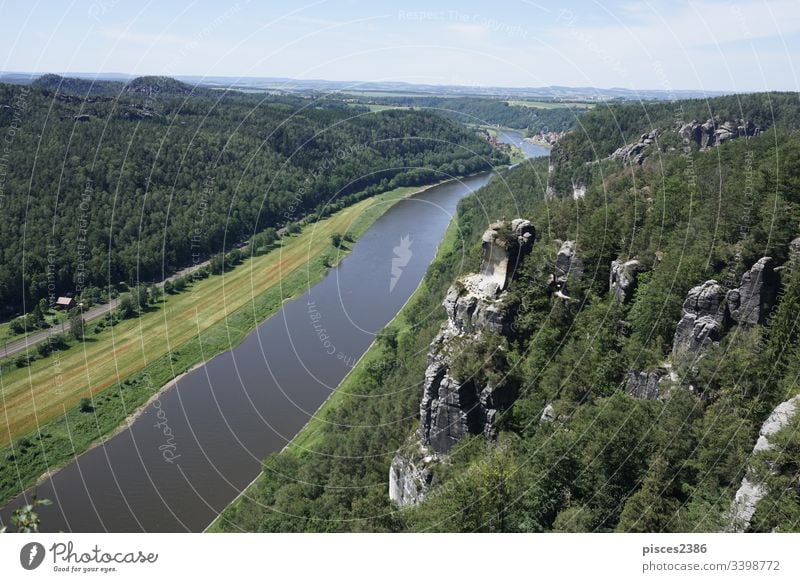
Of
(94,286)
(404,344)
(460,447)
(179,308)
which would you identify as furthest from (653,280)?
(94,286)

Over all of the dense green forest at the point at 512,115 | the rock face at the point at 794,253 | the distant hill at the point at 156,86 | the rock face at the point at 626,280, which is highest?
the distant hill at the point at 156,86

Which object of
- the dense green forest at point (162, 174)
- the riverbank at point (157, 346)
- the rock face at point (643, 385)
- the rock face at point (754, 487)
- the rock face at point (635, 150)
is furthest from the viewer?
the rock face at point (635, 150)

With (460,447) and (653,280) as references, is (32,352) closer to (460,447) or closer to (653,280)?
(460,447)

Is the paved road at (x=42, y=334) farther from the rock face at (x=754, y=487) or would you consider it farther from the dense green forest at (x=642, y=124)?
the rock face at (x=754, y=487)

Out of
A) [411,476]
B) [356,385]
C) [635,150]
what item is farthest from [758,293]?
[635,150]

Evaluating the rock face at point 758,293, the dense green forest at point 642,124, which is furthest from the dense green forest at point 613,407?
the dense green forest at point 642,124
